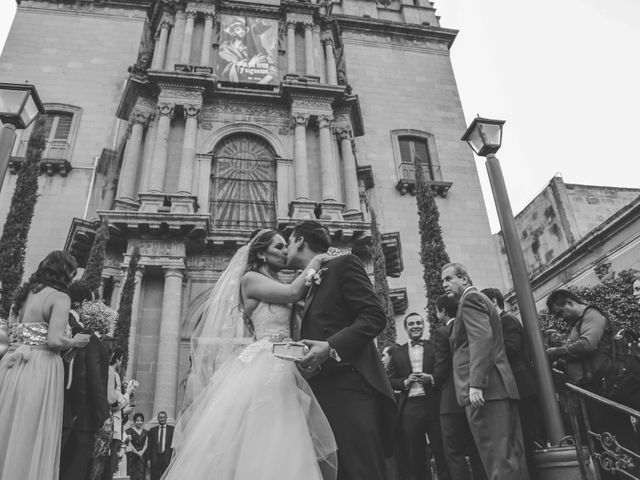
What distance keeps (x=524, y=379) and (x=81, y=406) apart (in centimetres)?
445

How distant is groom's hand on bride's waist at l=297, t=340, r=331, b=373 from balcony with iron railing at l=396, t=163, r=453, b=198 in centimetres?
1922

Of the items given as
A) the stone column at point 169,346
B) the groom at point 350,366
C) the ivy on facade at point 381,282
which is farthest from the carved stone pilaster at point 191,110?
the groom at point 350,366

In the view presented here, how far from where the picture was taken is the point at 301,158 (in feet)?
58.2

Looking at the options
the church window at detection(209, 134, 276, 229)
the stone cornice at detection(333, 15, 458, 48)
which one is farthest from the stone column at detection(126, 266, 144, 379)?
the stone cornice at detection(333, 15, 458, 48)

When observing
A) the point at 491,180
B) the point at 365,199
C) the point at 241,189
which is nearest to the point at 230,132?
the point at 241,189

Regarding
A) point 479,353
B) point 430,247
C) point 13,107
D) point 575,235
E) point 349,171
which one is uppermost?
point 349,171

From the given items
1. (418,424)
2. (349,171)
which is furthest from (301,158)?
(418,424)

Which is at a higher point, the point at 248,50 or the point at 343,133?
the point at 248,50

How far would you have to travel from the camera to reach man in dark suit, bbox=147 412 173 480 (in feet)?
33.8

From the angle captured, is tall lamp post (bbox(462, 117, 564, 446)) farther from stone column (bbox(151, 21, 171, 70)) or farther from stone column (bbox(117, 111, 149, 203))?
stone column (bbox(151, 21, 171, 70))

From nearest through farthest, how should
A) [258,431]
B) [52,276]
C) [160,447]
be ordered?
1. [258,431]
2. [52,276]
3. [160,447]

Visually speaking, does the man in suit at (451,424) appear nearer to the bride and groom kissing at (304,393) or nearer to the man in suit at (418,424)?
the man in suit at (418,424)

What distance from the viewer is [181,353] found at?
14.6 meters

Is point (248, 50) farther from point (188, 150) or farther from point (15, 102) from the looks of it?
point (15, 102)
